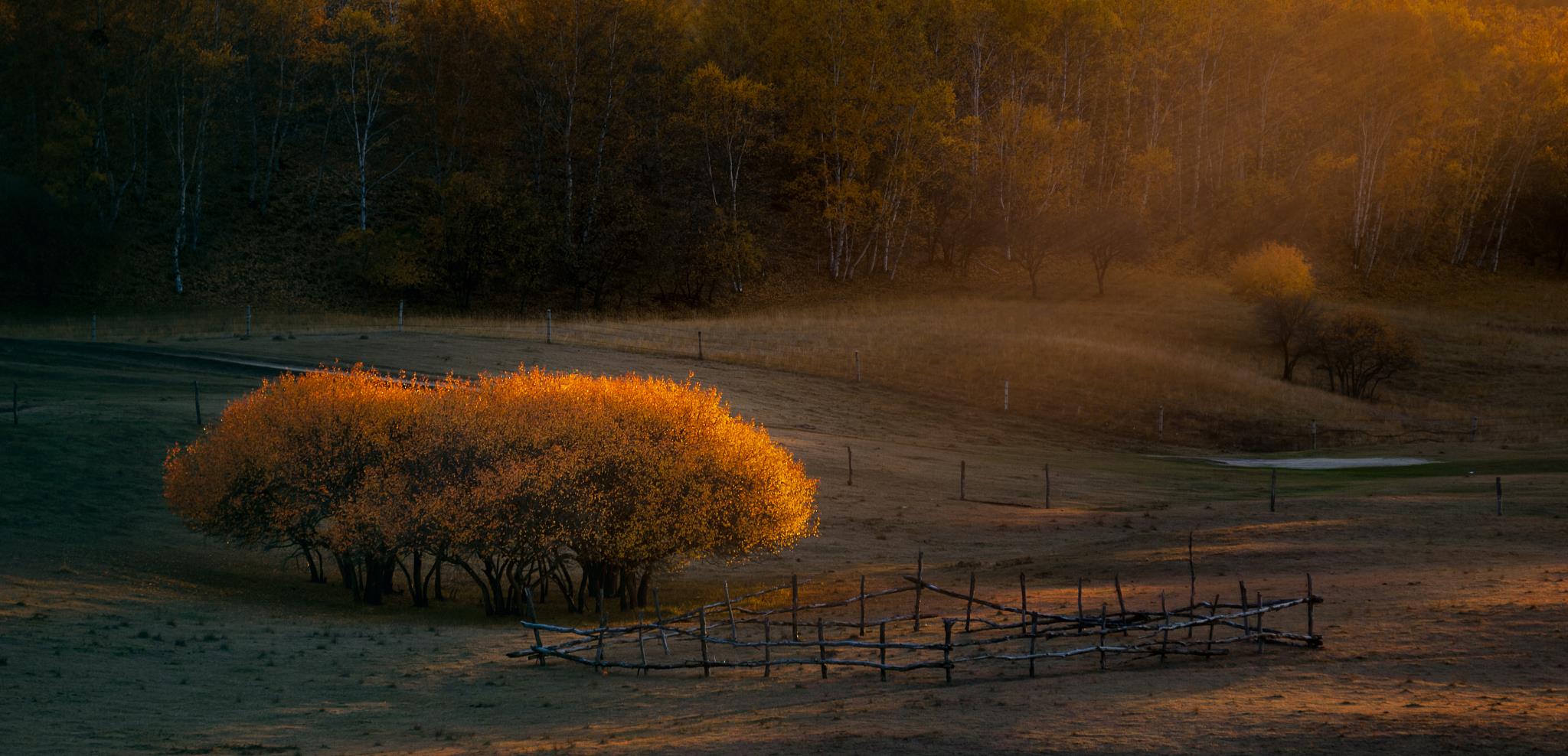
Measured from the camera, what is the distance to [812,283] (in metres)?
104

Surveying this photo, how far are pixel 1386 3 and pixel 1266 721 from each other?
121 m

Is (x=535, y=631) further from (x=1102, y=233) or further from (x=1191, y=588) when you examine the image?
(x=1102, y=233)

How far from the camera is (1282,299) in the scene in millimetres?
84875

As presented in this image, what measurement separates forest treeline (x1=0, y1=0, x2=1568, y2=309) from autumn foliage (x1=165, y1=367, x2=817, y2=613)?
5442 cm

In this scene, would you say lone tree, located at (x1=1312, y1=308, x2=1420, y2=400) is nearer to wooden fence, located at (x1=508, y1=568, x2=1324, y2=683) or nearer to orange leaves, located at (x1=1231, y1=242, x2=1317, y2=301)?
orange leaves, located at (x1=1231, y1=242, x2=1317, y2=301)

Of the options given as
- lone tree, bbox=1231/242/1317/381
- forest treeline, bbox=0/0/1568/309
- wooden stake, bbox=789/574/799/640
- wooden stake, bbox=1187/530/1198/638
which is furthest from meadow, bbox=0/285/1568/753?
forest treeline, bbox=0/0/1568/309

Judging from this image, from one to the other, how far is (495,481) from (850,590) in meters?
10.0

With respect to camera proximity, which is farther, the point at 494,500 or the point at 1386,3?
the point at 1386,3

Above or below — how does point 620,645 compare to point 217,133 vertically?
below

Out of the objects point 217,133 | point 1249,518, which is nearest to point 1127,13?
point 217,133

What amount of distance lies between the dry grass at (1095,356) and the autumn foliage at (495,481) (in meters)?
35.5

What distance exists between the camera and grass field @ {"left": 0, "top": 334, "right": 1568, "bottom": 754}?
1961 centimetres

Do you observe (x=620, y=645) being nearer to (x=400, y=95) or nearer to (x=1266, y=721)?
(x=1266, y=721)

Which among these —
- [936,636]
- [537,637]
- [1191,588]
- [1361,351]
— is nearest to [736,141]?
[1361,351]
